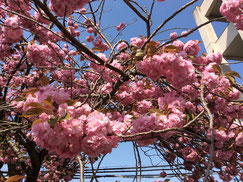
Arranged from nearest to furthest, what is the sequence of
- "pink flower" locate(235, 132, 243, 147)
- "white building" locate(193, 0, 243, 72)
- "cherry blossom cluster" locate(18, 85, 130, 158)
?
"cherry blossom cluster" locate(18, 85, 130, 158) → "pink flower" locate(235, 132, 243, 147) → "white building" locate(193, 0, 243, 72)

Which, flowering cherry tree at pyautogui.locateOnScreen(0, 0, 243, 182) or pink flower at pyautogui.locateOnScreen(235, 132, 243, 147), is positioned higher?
flowering cherry tree at pyautogui.locateOnScreen(0, 0, 243, 182)

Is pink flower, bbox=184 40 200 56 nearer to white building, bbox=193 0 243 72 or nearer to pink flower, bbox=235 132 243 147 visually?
pink flower, bbox=235 132 243 147

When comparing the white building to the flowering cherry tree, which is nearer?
the flowering cherry tree

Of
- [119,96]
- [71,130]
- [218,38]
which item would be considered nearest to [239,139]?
[119,96]

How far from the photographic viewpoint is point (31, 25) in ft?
6.81

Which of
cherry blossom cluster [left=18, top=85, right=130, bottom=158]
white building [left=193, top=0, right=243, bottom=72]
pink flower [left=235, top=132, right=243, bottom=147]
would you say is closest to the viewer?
cherry blossom cluster [left=18, top=85, right=130, bottom=158]

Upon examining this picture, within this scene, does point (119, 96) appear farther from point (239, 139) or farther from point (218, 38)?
point (218, 38)

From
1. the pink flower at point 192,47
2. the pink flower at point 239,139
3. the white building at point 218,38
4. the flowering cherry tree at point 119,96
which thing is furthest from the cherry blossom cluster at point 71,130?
the white building at point 218,38

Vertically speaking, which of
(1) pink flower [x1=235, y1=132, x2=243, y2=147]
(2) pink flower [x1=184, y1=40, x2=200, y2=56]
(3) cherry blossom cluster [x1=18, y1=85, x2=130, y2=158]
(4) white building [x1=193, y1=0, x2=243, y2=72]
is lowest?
(1) pink flower [x1=235, y1=132, x2=243, y2=147]

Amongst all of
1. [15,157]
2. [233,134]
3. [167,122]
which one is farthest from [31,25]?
[15,157]

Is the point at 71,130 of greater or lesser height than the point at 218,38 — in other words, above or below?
below

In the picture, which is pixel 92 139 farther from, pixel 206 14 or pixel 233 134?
pixel 206 14

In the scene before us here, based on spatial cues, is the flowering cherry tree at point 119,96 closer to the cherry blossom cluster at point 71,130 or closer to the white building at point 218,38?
the cherry blossom cluster at point 71,130

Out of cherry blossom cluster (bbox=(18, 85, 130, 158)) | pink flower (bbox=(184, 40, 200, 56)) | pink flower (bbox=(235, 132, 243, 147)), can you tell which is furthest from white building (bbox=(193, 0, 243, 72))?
cherry blossom cluster (bbox=(18, 85, 130, 158))
